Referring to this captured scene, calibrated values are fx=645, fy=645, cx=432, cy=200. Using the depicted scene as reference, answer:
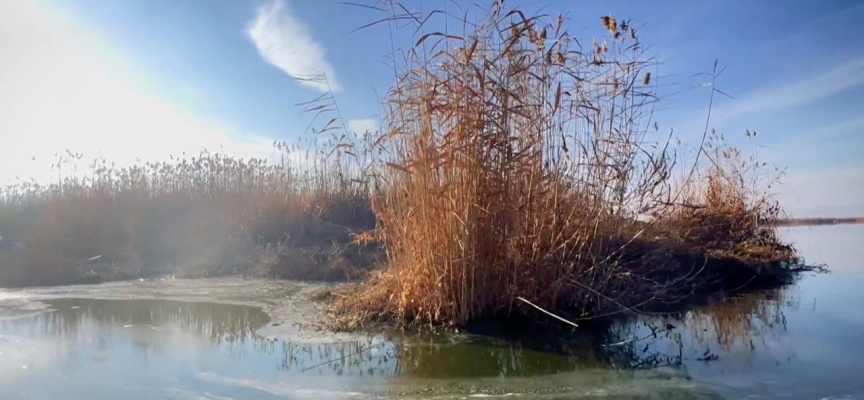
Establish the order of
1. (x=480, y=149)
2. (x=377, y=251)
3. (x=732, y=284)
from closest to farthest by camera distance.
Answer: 1. (x=480, y=149)
2. (x=732, y=284)
3. (x=377, y=251)

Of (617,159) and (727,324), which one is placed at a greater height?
(617,159)

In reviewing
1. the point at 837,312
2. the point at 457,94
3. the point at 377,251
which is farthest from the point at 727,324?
the point at 377,251

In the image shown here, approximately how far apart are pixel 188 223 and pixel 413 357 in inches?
290

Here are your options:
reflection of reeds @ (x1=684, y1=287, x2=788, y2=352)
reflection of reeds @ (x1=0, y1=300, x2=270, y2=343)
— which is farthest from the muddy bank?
reflection of reeds @ (x1=684, y1=287, x2=788, y2=352)

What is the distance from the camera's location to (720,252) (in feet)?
22.7

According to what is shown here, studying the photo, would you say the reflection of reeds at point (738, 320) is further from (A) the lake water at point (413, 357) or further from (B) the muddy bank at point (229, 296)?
(B) the muddy bank at point (229, 296)

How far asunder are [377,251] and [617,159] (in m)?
3.96

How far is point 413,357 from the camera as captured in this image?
372cm

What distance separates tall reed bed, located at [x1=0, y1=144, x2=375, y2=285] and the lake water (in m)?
2.53

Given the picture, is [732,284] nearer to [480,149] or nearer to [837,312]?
[837,312]

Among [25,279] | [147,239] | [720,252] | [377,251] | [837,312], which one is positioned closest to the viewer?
[837,312]

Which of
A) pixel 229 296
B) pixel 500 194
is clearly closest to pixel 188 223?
pixel 229 296

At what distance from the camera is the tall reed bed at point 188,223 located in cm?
787

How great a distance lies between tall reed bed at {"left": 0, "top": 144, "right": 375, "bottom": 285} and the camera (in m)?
7.87
